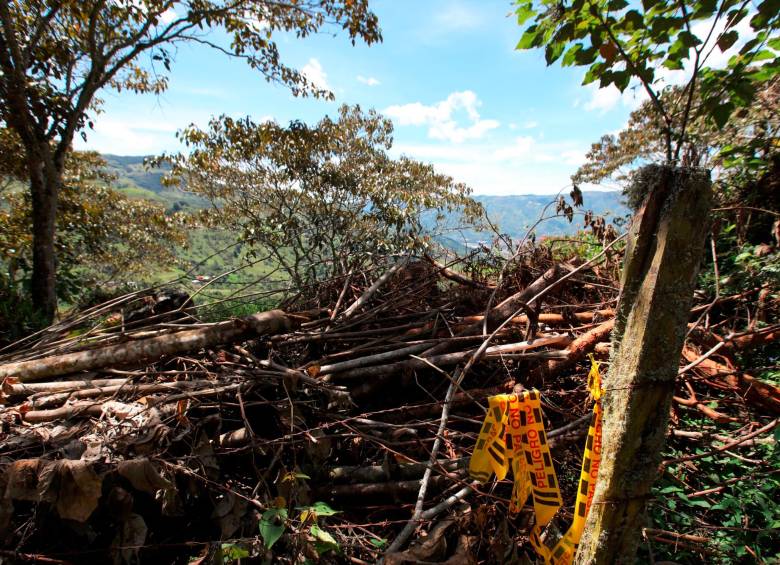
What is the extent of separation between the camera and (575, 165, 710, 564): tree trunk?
1.03 meters

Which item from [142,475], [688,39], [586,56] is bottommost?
[142,475]

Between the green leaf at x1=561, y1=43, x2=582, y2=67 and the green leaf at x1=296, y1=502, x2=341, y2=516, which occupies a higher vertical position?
the green leaf at x1=561, y1=43, x2=582, y2=67

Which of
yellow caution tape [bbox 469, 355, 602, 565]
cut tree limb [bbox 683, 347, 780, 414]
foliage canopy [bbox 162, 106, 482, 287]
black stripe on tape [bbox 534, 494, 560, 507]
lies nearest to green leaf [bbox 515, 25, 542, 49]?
yellow caution tape [bbox 469, 355, 602, 565]

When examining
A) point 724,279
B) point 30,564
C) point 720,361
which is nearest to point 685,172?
point 720,361

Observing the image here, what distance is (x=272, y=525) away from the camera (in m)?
1.46

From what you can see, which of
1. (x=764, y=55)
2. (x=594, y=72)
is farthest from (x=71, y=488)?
(x=764, y=55)

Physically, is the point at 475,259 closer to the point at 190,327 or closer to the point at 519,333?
the point at 519,333

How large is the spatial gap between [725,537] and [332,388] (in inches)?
82.7

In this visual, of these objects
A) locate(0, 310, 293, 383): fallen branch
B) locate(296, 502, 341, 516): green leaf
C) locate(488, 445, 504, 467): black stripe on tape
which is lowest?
locate(296, 502, 341, 516): green leaf

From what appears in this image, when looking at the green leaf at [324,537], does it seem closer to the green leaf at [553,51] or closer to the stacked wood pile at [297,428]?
the stacked wood pile at [297,428]

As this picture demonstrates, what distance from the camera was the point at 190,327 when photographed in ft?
8.71

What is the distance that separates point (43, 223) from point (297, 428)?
6.86 metres

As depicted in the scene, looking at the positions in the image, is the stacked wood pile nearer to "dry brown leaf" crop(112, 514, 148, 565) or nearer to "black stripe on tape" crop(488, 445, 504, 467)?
"dry brown leaf" crop(112, 514, 148, 565)

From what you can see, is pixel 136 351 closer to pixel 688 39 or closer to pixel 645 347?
pixel 645 347
